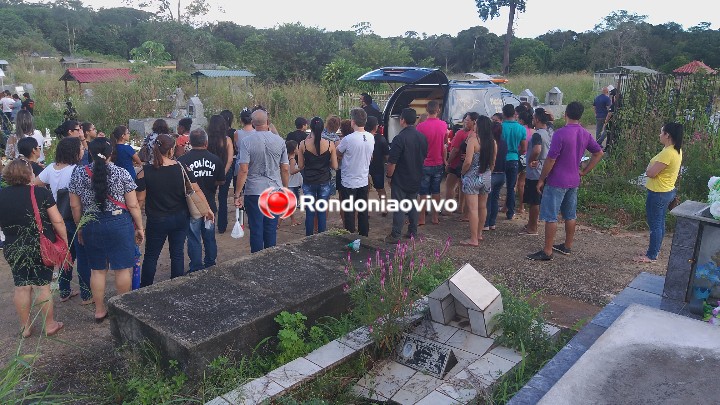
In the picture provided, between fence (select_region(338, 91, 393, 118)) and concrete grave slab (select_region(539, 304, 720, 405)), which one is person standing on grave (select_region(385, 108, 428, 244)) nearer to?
concrete grave slab (select_region(539, 304, 720, 405))

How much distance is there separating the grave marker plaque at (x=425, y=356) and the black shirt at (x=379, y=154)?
11.8 ft

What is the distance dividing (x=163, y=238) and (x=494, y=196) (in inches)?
176

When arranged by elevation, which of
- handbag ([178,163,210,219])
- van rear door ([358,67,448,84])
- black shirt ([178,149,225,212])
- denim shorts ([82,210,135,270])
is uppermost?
van rear door ([358,67,448,84])

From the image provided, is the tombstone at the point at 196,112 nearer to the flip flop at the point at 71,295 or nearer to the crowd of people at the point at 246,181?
the crowd of people at the point at 246,181

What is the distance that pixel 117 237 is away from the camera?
4516 millimetres

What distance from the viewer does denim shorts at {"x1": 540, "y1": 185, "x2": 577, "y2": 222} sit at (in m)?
6.12

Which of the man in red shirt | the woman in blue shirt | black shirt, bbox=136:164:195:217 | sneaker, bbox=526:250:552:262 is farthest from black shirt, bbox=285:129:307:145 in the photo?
sneaker, bbox=526:250:552:262

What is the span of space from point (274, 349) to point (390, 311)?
0.89 metres

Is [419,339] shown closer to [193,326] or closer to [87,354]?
[193,326]

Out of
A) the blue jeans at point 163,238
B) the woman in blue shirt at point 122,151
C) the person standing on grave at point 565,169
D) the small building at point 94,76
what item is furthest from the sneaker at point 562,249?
the small building at point 94,76

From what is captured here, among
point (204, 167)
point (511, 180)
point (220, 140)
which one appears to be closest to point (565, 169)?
point (511, 180)

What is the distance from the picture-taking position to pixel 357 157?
6.38 m

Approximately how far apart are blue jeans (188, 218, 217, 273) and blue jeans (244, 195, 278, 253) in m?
0.47

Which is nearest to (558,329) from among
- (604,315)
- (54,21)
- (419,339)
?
(604,315)
